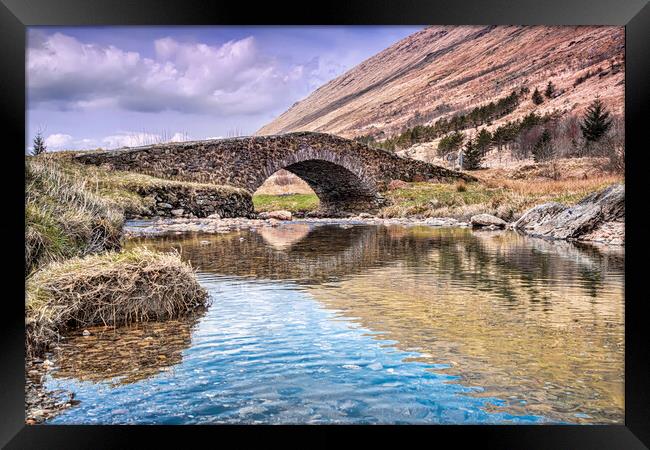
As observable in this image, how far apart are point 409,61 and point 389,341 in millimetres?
137526

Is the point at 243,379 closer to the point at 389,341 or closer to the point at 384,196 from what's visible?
the point at 389,341

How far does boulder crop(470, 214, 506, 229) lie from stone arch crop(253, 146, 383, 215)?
11.0 m

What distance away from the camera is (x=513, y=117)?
6350 cm

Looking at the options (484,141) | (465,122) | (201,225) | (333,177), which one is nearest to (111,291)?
(201,225)

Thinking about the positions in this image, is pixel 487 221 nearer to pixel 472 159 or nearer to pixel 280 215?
pixel 280 215

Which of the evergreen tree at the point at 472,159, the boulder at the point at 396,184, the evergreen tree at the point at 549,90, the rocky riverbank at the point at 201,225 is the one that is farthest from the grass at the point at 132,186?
the evergreen tree at the point at 549,90

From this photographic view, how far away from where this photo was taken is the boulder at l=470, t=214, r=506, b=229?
19625mm

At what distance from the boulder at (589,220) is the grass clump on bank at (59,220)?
10373mm

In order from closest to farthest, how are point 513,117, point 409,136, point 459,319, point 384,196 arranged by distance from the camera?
point 459,319 < point 384,196 < point 513,117 < point 409,136

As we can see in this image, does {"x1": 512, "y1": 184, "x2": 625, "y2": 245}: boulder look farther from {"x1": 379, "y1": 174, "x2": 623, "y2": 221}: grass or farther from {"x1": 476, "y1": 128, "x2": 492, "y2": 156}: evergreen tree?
{"x1": 476, "y1": 128, "x2": 492, "y2": 156}: evergreen tree

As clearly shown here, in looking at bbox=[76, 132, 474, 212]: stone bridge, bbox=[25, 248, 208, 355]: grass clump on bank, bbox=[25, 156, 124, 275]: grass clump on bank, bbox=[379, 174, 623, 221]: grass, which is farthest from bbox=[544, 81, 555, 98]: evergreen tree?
bbox=[25, 248, 208, 355]: grass clump on bank

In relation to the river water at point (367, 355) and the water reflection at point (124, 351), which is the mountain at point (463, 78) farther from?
the water reflection at point (124, 351)

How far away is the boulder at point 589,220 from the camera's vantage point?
14070 millimetres
